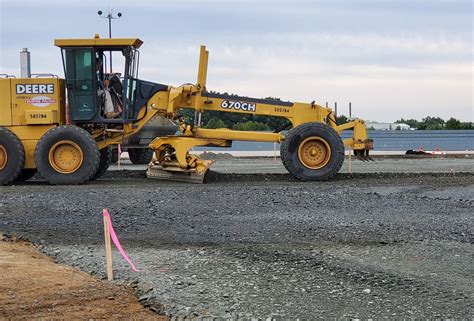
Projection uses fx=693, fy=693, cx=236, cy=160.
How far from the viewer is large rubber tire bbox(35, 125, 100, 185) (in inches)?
632

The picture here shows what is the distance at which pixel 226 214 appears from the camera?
11305mm

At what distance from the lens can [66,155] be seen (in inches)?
639

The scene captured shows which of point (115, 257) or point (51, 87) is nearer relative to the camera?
point (115, 257)

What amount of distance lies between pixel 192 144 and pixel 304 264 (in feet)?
30.4

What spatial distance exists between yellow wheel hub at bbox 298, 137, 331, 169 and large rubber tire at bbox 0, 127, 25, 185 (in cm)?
661

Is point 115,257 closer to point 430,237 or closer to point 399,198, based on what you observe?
point 430,237

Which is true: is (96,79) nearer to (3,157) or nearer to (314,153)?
(3,157)

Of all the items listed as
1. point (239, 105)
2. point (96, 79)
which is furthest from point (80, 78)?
point (239, 105)

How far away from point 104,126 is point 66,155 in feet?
4.22

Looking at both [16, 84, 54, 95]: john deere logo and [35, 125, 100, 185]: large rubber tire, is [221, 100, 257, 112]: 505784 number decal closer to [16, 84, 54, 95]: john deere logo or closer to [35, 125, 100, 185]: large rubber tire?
[35, 125, 100, 185]: large rubber tire

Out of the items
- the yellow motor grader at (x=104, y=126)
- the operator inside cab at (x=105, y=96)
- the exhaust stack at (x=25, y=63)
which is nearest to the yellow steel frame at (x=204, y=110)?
the yellow motor grader at (x=104, y=126)

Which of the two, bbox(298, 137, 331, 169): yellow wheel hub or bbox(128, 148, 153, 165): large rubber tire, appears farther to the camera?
bbox(128, 148, 153, 165): large rubber tire

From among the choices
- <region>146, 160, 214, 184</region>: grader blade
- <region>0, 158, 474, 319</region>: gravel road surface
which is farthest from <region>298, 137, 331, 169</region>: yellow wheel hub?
<region>146, 160, 214, 184</region>: grader blade

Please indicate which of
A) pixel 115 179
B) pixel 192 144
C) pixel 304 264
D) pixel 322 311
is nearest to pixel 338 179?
pixel 192 144
